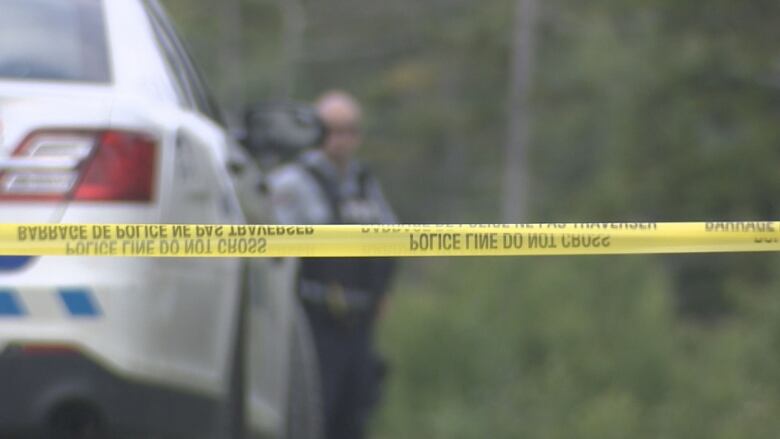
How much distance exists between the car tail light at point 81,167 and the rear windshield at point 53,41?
0.23 m

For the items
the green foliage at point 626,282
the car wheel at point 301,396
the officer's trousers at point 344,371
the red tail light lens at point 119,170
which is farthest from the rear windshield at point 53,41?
the green foliage at point 626,282


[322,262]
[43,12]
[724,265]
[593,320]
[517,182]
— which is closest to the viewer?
[43,12]

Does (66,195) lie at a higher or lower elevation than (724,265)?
lower

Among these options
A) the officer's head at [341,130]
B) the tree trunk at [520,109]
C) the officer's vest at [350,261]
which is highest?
the tree trunk at [520,109]

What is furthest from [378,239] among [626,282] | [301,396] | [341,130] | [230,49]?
[230,49]

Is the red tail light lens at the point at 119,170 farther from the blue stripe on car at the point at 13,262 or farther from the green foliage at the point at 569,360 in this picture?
the green foliage at the point at 569,360

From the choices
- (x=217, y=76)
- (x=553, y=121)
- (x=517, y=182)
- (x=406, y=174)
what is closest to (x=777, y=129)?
(x=517, y=182)

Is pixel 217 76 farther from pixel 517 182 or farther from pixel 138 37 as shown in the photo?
pixel 138 37

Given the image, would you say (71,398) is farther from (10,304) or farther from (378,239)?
(378,239)

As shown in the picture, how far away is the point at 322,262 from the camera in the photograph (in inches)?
242

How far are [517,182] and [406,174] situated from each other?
1716 cm

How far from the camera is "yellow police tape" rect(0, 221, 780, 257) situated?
2998 millimetres

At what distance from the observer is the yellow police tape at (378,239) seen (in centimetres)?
300

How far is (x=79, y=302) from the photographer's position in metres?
3.24
